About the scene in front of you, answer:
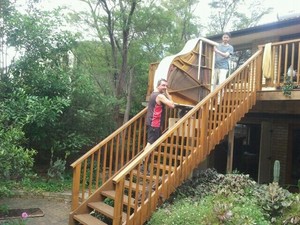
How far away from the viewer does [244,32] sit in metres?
10.4

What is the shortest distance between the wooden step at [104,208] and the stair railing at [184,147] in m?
0.25

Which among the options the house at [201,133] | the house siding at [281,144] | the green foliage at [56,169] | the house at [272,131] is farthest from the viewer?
the green foliage at [56,169]

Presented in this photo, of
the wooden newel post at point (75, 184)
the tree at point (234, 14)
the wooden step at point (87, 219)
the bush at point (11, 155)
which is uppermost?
the tree at point (234, 14)

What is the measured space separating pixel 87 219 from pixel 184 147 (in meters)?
2.14

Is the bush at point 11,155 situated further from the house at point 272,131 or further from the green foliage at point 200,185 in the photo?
the house at point 272,131

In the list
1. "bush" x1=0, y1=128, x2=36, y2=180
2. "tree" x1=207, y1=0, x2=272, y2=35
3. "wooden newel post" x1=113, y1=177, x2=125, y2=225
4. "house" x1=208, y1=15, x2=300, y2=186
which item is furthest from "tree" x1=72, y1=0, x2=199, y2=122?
"wooden newel post" x1=113, y1=177, x2=125, y2=225

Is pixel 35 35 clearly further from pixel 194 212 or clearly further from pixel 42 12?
pixel 194 212

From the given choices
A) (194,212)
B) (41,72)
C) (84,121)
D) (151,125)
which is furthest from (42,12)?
(194,212)

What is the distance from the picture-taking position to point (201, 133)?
5801mm

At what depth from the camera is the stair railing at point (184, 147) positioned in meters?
5.02

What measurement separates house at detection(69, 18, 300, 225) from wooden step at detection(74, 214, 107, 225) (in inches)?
0.7

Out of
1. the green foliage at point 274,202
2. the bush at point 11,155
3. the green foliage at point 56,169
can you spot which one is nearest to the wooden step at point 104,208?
the bush at point 11,155

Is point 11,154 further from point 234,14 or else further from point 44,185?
point 234,14

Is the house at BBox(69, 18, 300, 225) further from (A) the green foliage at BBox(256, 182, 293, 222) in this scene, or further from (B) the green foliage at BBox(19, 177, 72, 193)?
(B) the green foliage at BBox(19, 177, 72, 193)
